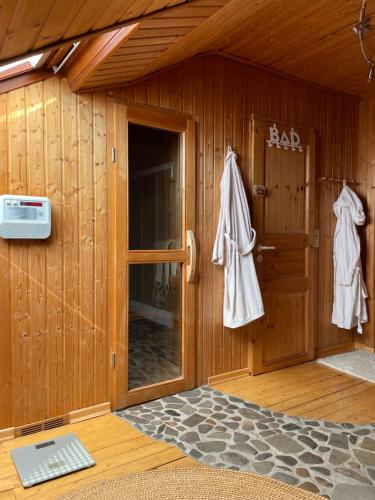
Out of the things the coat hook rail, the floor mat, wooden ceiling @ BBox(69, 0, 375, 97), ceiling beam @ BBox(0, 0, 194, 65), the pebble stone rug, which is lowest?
the floor mat

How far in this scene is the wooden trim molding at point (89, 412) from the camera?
8.21 ft

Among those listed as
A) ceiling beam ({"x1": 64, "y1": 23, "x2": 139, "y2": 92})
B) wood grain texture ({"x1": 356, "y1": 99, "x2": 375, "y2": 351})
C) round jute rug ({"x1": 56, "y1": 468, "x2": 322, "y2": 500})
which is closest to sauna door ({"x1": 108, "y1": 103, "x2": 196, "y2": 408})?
ceiling beam ({"x1": 64, "y1": 23, "x2": 139, "y2": 92})

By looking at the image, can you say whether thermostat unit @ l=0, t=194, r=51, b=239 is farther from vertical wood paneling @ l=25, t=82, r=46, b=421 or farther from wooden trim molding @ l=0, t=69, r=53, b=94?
wooden trim molding @ l=0, t=69, r=53, b=94

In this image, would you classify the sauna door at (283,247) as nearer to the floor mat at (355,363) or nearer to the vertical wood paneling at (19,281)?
the floor mat at (355,363)

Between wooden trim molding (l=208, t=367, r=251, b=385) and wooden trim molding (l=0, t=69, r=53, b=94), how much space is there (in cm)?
239

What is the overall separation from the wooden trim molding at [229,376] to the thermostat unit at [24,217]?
1.69 meters

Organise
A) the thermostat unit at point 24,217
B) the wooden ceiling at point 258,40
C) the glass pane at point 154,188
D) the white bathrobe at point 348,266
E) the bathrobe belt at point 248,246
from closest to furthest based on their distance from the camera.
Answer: the wooden ceiling at point 258,40 < the thermostat unit at point 24,217 < the glass pane at point 154,188 < the bathrobe belt at point 248,246 < the white bathrobe at point 348,266

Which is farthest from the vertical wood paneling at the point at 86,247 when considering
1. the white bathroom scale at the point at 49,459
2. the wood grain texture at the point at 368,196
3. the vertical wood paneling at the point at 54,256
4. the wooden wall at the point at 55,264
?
the wood grain texture at the point at 368,196

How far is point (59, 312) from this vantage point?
2.46 metres

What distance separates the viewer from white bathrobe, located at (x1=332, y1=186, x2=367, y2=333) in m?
3.75

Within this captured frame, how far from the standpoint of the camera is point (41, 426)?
2395 mm

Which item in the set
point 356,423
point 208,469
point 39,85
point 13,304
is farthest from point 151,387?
point 39,85

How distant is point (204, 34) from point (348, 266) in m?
2.41

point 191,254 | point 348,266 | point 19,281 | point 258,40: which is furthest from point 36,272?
point 348,266
